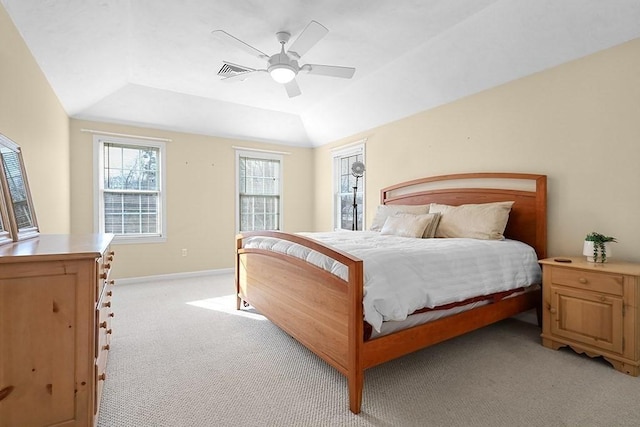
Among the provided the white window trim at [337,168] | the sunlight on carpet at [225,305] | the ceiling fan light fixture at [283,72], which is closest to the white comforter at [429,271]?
the sunlight on carpet at [225,305]

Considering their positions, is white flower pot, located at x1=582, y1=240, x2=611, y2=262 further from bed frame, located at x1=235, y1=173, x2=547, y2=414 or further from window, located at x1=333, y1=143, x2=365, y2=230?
window, located at x1=333, y1=143, x2=365, y2=230

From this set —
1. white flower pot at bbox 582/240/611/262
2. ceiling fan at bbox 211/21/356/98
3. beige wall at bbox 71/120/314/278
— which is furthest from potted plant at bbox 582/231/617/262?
beige wall at bbox 71/120/314/278

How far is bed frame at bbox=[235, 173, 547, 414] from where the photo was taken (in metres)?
1.68

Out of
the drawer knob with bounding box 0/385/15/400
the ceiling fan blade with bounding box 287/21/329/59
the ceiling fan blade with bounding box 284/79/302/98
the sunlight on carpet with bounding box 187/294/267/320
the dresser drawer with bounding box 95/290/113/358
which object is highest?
the ceiling fan blade with bounding box 287/21/329/59

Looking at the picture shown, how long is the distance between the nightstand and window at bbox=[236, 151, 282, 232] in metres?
4.39

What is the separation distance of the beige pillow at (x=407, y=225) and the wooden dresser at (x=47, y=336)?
8.72 ft

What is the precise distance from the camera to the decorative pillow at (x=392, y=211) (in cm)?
365

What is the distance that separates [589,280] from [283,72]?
2.90 meters

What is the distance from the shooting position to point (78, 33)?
2.52 meters

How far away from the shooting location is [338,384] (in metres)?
1.95

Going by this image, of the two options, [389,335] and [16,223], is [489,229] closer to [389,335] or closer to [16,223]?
[389,335]

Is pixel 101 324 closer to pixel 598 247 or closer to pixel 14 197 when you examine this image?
pixel 14 197

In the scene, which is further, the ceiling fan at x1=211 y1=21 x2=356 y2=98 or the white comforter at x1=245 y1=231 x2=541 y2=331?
the ceiling fan at x1=211 y1=21 x2=356 y2=98

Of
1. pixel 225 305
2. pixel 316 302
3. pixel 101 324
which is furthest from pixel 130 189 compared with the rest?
pixel 316 302
